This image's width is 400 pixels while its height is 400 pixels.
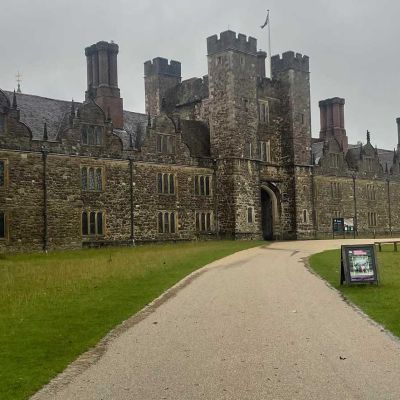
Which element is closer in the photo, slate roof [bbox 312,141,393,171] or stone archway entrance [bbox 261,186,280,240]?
stone archway entrance [bbox 261,186,280,240]

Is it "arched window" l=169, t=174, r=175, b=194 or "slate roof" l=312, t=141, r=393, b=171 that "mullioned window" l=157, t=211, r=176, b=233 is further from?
"slate roof" l=312, t=141, r=393, b=171

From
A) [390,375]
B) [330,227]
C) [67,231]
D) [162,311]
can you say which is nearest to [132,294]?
[162,311]

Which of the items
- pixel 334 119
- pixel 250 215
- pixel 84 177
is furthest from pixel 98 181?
pixel 334 119

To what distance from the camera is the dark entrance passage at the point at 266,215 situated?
58.0 meters

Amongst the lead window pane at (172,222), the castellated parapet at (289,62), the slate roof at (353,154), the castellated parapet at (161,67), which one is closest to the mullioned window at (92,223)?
the lead window pane at (172,222)

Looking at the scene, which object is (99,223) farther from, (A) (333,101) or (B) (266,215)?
(A) (333,101)

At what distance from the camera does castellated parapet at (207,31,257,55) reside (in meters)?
51.4

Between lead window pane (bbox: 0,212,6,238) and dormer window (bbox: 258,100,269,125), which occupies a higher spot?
dormer window (bbox: 258,100,269,125)

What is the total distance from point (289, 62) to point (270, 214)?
1427 cm

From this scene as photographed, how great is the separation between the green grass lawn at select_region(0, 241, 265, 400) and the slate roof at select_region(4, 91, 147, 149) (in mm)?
15692

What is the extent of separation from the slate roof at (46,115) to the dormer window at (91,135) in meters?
1.90

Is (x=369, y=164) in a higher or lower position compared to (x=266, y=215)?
higher

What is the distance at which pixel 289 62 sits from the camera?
5819cm

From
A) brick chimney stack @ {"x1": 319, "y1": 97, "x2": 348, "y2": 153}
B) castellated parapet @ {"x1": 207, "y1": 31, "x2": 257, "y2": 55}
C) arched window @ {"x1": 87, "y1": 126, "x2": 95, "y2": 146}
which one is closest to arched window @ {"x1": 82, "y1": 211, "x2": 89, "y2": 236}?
arched window @ {"x1": 87, "y1": 126, "x2": 95, "y2": 146}
